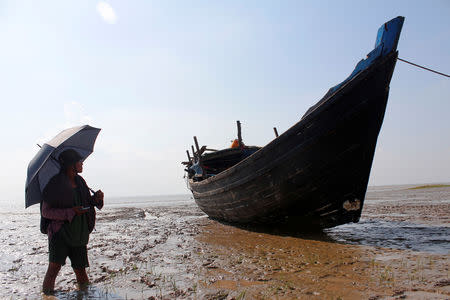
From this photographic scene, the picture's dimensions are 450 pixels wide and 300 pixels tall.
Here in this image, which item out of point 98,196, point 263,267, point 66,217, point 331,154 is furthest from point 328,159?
point 66,217

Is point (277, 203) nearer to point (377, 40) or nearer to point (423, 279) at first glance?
point (423, 279)

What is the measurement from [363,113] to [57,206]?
5.08 metres

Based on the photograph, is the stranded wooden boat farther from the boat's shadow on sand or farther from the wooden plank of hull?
the boat's shadow on sand

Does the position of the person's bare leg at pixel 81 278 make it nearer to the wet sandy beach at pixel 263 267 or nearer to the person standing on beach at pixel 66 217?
the person standing on beach at pixel 66 217

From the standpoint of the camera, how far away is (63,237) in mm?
2984

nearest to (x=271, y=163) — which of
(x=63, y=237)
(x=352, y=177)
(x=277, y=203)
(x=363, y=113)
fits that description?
(x=277, y=203)

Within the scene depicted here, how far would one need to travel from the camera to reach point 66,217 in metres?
2.93

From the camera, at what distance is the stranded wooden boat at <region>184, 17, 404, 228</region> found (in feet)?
16.2

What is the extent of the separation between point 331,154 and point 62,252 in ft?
14.9

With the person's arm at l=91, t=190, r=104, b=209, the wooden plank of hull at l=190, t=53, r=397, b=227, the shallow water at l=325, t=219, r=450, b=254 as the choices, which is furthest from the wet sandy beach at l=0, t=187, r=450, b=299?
the person's arm at l=91, t=190, r=104, b=209

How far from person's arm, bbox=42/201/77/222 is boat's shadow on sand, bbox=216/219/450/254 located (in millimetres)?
4258

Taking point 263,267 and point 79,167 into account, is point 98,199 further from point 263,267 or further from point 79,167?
point 263,267

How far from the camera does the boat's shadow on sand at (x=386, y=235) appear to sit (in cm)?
424

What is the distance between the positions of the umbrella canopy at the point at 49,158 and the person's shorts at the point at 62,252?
19.2 inches
